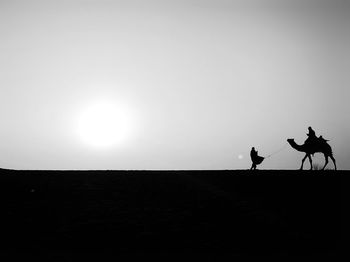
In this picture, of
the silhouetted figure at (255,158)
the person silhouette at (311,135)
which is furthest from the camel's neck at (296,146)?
the silhouetted figure at (255,158)

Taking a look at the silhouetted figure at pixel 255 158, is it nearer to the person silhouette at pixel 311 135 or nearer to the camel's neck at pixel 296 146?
the camel's neck at pixel 296 146

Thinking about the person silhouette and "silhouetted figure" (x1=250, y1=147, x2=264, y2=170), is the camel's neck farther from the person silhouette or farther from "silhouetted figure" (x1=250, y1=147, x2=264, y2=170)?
"silhouetted figure" (x1=250, y1=147, x2=264, y2=170)

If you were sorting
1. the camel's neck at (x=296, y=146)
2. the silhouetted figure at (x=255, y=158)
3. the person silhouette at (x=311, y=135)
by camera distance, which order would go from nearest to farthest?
the person silhouette at (x=311, y=135)
the camel's neck at (x=296, y=146)
the silhouetted figure at (x=255, y=158)
